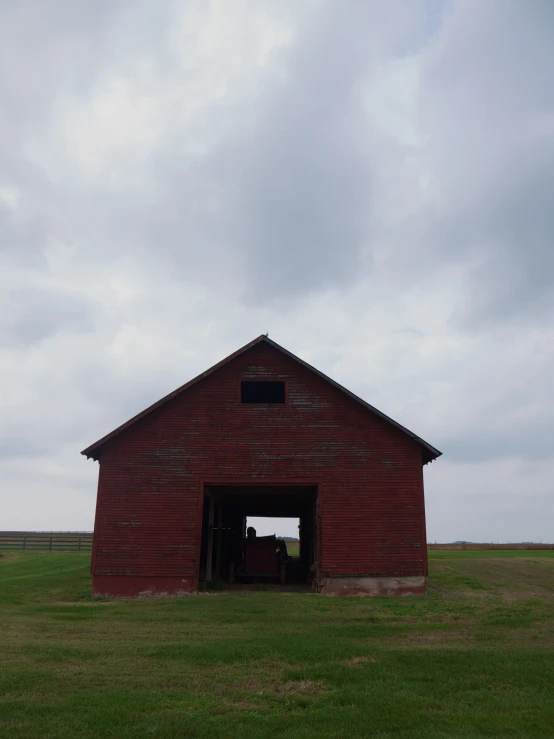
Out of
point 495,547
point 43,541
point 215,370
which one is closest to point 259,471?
point 215,370

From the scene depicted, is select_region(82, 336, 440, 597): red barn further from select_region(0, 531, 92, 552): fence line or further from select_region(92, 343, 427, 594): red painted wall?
select_region(0, 531, 92, 552): fence line

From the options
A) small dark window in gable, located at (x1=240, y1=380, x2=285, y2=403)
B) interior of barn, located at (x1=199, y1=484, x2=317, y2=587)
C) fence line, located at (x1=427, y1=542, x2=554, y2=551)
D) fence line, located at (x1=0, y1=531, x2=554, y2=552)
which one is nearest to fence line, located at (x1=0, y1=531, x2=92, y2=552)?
fence line, located at (x1=0, y1=531, x2=554, y2=552)

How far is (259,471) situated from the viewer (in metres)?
22.8

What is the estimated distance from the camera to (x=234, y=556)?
29109mm

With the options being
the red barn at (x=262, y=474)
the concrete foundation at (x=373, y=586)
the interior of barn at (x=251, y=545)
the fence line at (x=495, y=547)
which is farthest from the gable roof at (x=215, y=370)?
the fence line at (x=495, y=547)

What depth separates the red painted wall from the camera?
2217 centimetres

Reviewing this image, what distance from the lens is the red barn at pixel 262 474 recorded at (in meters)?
22.0

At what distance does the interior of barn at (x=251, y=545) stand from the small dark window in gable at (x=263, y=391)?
3885 millimetres

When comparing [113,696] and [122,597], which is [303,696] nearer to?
[113,696]

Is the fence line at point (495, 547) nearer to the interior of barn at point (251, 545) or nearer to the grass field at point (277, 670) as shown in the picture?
the interior of barn at point (251, 545)

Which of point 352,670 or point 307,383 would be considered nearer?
point 352,670

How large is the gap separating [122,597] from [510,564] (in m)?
19.4

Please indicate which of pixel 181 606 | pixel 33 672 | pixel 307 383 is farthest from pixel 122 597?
pixel 33 672

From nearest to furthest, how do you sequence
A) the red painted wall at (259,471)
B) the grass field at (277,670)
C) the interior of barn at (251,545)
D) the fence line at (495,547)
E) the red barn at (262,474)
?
the grass field at (277,670) → the red barn at (262,474) → the red painted wall at (259,471) → the interior of barn at (251,545) → the fence line at (495,547)
